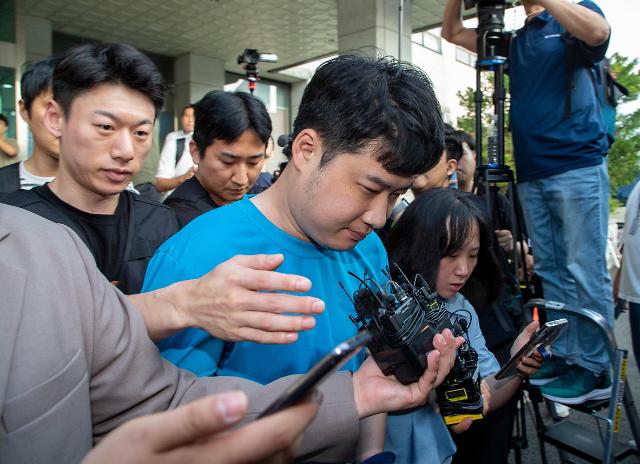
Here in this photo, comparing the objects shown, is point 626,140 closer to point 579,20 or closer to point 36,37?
point 579,20

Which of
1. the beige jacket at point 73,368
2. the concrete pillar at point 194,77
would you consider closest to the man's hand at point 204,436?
the beige jacket at point 73,368

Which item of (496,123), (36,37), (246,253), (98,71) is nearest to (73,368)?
(246,253)

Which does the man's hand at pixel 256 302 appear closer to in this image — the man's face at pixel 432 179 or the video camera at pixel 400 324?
the video camera at pixel 400 324

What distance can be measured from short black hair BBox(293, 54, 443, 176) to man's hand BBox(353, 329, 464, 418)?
0.44 meters

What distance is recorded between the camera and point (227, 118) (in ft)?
8.01

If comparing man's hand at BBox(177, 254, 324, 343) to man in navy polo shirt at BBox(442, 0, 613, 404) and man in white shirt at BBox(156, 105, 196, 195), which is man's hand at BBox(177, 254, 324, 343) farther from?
man in white shirt at BBox(156, 105, 196, 195)

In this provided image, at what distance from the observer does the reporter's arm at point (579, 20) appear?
247 centimetres

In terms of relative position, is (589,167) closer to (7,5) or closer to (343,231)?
(343,231)

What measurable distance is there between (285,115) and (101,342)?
1255cm

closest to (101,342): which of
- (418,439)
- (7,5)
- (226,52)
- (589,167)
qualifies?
(418,439)

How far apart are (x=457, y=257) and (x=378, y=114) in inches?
37.1

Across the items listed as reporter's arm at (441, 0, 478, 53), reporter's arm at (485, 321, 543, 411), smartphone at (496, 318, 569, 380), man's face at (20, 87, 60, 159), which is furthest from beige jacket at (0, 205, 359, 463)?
reporter's arm at (441, 0, 478, 53)

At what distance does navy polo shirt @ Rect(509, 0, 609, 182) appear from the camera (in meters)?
2.68

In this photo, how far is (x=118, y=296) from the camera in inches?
40.4
